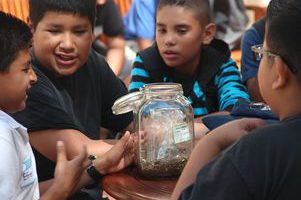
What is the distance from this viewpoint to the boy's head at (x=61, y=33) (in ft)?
7.55

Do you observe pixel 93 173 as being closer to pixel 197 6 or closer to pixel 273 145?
pixel 273 145

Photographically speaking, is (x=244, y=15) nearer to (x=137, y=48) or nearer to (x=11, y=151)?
(x=137, y=48)

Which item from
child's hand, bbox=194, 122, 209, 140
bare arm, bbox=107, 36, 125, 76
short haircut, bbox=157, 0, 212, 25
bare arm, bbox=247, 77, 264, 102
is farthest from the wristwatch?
bare arm, bbox=107, 36, 125, 76

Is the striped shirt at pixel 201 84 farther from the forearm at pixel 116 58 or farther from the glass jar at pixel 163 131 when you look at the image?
the forearm at pixel 116 58

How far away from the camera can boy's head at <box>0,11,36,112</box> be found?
1904 millimetres

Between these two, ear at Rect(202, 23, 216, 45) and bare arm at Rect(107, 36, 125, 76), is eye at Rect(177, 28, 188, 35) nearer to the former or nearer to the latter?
ear at Rect(202, 23, 216, 45)

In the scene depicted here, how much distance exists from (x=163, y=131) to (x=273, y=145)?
0.71 meters

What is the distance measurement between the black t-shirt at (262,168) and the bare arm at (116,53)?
3.52 meters

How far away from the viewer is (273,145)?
3.89 feet

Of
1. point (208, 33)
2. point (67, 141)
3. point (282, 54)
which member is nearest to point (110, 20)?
point (208, 33)

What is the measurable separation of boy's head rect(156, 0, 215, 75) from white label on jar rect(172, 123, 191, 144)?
78 centimetres

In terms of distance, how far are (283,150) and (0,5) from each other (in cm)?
340

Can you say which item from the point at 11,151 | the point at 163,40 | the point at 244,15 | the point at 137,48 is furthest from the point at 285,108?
the point at 244,15

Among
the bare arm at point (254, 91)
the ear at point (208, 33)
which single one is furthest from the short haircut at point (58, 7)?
the bare arm at point (254, 91)
